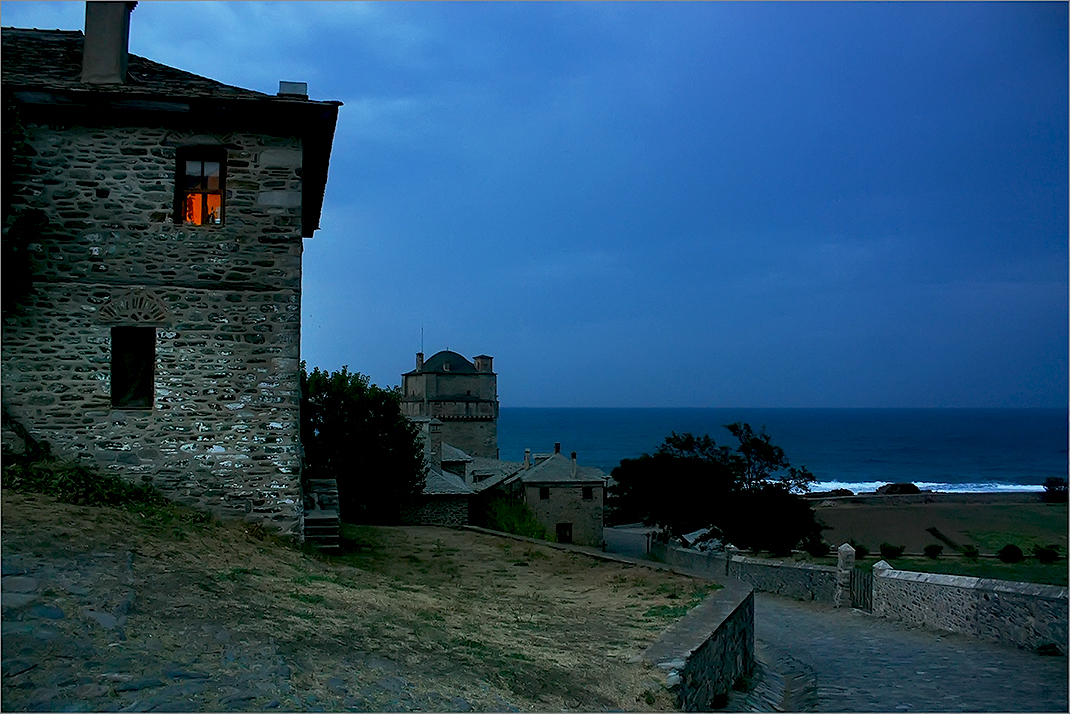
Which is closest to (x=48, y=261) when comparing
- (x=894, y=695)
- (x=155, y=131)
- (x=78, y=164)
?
(x=78, y=164)

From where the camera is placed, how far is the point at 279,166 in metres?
12.5

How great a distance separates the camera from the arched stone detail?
11922 mm

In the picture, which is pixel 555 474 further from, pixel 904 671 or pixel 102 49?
pixel 102 49

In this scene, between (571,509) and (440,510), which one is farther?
(571,509)

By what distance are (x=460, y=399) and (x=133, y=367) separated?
56.6 meters

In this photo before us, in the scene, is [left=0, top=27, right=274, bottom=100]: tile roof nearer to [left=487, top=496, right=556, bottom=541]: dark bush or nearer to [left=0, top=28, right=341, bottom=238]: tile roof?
[left=0, top=28, right=341, bottom=238]: tile roof

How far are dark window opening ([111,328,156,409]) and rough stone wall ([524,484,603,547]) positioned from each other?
116ft

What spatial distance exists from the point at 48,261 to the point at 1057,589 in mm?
16777

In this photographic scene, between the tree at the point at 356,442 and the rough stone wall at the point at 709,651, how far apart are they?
55.7ft

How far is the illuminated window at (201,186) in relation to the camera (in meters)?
12.4

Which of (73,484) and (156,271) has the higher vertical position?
(156,271)

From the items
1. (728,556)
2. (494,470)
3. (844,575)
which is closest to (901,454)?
(494,470)

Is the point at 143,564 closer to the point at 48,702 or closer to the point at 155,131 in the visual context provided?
the point at 48,702

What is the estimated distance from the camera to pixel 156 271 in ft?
39.7
